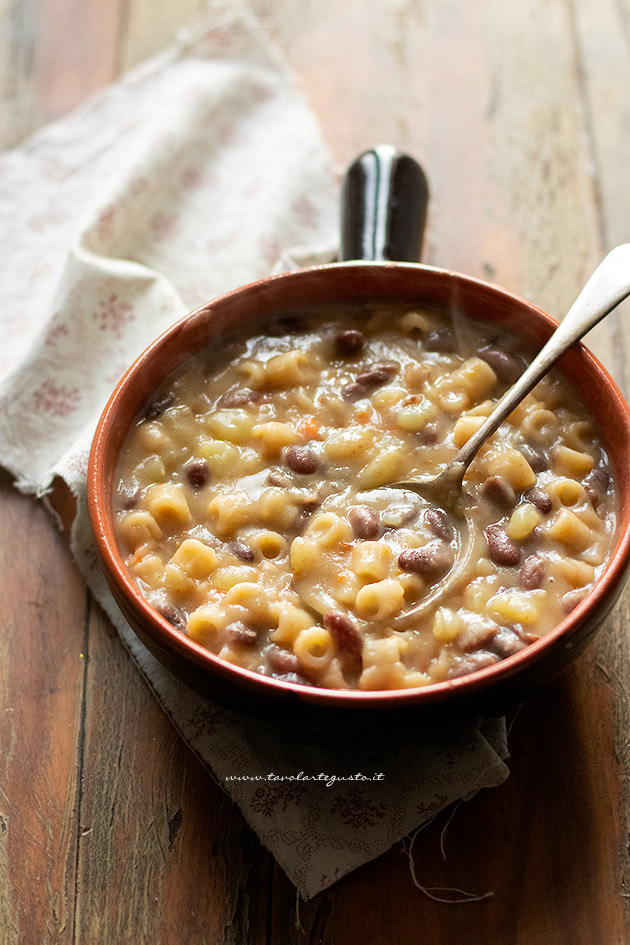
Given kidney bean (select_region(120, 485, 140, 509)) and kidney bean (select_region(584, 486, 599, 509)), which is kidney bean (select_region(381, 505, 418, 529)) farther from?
kidney bean (select_region(120, 485, 140, 509))

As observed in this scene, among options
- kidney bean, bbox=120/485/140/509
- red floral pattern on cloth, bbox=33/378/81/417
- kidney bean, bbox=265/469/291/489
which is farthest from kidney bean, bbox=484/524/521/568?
red floral pattern on cloth, bbox=33/378/81/417

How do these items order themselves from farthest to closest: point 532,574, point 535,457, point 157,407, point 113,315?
point 113,315 → point 157,407 → point 535,457 → point 532,574

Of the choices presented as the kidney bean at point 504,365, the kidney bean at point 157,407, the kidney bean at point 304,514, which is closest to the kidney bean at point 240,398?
the kidney bean at point 157,407

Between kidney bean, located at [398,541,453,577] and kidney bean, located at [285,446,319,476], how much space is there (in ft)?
0.98

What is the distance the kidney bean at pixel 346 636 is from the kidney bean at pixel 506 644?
0.26m

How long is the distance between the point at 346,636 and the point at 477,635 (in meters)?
0.26

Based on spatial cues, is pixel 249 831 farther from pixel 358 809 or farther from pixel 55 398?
pixel 55 398

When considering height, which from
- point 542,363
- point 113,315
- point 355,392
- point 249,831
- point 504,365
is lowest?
point 249,831

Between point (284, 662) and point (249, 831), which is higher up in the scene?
point (284, 662)

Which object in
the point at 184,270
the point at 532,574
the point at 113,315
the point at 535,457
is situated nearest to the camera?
the point at 532,574

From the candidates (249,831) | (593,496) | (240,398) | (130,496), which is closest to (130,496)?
(130,496)

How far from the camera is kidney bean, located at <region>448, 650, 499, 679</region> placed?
200 cm

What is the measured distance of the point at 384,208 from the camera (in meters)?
2.76

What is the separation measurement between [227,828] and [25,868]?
0.42 metres
